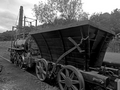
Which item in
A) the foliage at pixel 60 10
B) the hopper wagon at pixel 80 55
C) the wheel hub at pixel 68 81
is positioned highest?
the foliage at pixel 60 10

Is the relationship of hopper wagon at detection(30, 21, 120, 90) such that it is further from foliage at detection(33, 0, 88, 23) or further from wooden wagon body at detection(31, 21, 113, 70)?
foliage at detection(33, 0, 88, 23)

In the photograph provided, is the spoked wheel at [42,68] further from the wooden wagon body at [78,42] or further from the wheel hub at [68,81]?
the wheel hub at [68,81]

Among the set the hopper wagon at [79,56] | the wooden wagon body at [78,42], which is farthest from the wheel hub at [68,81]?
the wooden wagon body at [78,42]

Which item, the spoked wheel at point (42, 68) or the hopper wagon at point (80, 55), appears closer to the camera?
the hopper wagon at point (80, 55)

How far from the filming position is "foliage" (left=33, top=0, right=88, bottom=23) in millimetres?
19891

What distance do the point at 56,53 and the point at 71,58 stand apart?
2.29ft

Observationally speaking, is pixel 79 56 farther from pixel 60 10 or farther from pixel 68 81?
pixel 60 10

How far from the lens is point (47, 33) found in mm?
3602

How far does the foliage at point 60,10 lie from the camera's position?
19.9 metres

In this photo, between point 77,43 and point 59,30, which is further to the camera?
point 59,30

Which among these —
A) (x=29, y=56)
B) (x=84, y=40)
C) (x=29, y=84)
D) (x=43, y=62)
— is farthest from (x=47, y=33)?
(x=29, y=56)

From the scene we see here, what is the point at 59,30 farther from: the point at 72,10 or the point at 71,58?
the point at 72,10

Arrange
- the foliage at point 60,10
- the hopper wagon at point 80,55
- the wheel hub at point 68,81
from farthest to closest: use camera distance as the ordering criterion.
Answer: the foliage at point 60,10 < the wheel hub at point 68,81 < the hopper wagon at point 80,55

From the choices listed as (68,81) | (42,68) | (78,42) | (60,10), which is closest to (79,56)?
(78,42)
